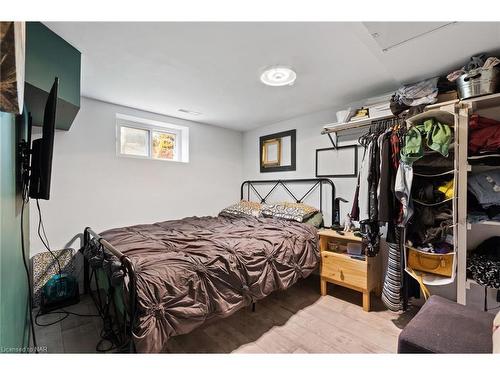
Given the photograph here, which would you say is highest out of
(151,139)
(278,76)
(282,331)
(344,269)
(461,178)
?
(278,76)

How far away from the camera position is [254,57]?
1800 mm

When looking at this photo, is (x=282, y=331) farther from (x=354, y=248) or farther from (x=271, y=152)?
(x=271, y=152)

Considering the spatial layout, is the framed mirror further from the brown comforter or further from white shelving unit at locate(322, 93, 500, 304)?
white shelving unit at locate(322, 93, 500, 304)

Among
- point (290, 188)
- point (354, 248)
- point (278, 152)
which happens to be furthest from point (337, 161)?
point (354, 248)

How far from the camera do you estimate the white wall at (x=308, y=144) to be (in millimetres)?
2879

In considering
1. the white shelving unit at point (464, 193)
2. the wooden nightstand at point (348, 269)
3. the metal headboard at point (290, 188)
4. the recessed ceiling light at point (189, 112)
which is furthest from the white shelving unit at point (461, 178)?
the recessed ceiling light at point (189, 112)

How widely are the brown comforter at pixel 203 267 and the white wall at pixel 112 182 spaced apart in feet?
1.77

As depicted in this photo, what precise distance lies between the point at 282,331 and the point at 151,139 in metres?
2.92

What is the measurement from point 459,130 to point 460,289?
1.15 meters

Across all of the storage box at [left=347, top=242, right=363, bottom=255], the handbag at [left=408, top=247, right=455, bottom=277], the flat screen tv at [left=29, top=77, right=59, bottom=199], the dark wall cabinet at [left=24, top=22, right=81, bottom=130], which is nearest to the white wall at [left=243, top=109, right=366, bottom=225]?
the storage box at [left=347, top=242, right=363, bottom=255]

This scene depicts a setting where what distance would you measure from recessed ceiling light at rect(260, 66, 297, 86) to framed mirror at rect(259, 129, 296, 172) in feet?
4.57

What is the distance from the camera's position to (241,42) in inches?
63.4
